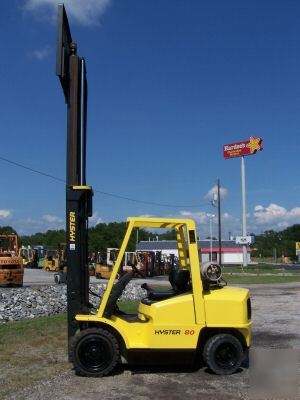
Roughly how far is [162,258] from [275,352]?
4312 cm

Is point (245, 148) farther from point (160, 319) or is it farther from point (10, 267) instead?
point (160, 319)

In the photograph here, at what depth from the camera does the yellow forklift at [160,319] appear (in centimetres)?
782

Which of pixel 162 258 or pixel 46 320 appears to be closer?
pixel 46 320

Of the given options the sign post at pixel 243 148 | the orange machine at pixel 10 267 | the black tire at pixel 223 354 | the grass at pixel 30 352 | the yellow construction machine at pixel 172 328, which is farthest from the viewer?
the sign post at pixel 243 148

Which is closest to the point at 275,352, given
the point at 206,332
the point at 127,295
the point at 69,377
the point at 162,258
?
the point at 206,332

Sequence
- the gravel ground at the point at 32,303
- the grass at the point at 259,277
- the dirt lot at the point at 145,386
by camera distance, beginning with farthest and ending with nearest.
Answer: the grass at the point at 259,277
the gravel ground at the point at 32,303
the dirt lot at the point at 145,386

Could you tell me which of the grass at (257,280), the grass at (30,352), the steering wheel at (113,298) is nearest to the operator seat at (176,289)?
the steering wheel at (113,298)

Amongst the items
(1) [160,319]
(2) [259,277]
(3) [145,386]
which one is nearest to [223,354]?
(1) [160,319]

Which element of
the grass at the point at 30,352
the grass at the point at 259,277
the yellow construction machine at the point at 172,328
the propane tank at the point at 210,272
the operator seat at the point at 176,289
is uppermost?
the propane tank at the point at 210,272

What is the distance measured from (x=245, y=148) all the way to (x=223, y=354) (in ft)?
238

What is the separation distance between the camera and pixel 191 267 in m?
8.04

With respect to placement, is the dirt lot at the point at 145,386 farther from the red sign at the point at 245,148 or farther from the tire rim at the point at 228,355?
the red sign at the point at 245,148

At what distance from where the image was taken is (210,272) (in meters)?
8.25

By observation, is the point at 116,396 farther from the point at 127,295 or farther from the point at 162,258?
the point at 162,258
